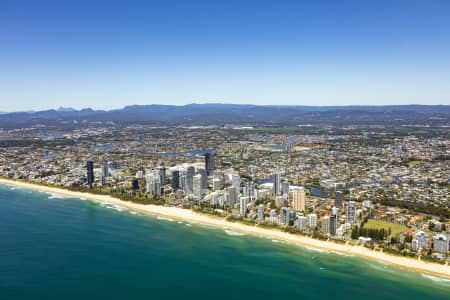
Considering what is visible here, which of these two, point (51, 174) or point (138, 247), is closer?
point (138, 247)

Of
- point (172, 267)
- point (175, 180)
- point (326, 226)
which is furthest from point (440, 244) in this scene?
point (175, 180)

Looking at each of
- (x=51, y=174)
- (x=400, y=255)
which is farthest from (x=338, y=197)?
(x=51, y=174)

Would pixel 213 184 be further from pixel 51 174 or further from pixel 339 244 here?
pixel 51 174

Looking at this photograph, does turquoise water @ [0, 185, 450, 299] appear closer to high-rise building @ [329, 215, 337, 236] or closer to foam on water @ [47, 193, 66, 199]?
high-rise building @ [329, 215, 337, 236]

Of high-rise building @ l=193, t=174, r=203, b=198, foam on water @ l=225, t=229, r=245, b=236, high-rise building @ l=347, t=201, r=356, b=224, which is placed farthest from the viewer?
high-rise building @ l=193, t=174, r=203, b=198

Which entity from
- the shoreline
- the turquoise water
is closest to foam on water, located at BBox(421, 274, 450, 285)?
the turquoise water

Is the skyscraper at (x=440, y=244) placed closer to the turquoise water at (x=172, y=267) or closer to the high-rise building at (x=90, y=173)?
the turquoise water at (x=172, y=267)

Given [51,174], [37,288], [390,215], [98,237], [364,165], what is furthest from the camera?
[364,165]
